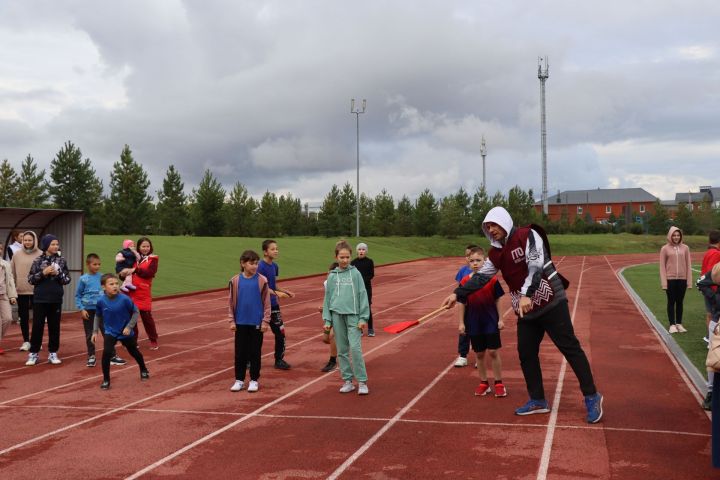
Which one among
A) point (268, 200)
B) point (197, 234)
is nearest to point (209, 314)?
point (197, 234)

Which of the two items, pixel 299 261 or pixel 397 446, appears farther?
pixel 299 261

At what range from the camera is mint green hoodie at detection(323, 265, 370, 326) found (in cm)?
762

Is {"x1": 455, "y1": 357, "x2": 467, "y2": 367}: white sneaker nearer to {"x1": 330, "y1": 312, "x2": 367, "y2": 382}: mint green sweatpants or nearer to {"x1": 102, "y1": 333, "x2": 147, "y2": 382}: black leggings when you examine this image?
{"x1": 330, "y1": 312, "x2": 367, "y2": 382}: mint green sweatpants

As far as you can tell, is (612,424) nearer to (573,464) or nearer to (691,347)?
(573,464)

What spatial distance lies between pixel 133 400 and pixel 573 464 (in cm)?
479

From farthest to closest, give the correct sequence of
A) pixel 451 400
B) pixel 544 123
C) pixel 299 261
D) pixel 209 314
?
pixel 544 123 → pixel 299 261 → pixel 209 314 → pixel 451 400

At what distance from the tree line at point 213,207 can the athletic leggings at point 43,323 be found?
53.1 m

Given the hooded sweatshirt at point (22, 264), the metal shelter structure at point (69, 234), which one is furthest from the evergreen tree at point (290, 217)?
the hooded sweatshirt at point (22, 264)

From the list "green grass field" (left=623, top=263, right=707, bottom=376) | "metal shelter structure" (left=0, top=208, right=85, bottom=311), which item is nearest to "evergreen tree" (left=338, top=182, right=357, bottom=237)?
"green grass field" (left=623, top=263, right=707, bottom=376)

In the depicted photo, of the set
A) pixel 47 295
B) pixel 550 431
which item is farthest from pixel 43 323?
pixel 550 431

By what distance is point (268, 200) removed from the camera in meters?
72.2

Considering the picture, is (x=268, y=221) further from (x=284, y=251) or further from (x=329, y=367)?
(x=329, y=367)

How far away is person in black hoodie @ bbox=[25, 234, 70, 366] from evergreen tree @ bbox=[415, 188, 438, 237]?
208ft

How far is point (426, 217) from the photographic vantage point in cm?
7212
